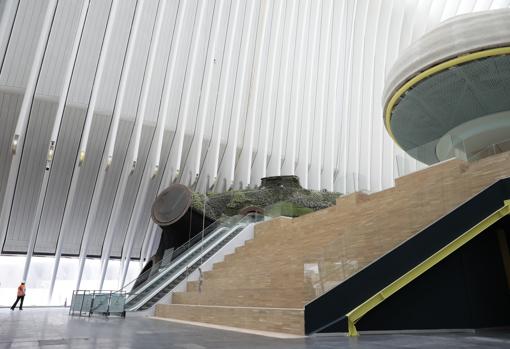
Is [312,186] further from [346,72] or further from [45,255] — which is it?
[45,255]

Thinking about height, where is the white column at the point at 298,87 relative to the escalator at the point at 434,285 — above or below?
above

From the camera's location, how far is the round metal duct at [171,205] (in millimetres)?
21953

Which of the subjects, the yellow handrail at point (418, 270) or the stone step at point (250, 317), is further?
the stone step at point (250, 317)

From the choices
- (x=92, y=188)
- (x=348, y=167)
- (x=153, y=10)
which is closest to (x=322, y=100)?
(x=348, y=167)

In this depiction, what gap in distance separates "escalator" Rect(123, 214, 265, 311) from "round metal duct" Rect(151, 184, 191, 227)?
4.46 metres

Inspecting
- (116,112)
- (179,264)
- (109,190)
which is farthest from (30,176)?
(179,264)

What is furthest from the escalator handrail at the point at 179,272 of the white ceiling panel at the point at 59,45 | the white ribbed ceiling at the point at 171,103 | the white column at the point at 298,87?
the white column at the point at 298,87

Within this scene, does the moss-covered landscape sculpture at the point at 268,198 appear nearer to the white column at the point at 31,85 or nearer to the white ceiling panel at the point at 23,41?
the white column at the point at 31,85

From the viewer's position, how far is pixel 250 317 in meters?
8.17

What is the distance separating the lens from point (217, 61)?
2967 centimetres

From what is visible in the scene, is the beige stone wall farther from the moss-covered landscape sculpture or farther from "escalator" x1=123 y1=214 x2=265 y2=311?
the moss-covered landscape sculpture

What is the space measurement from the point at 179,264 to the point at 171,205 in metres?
7.46

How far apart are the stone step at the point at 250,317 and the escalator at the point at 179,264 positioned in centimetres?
247

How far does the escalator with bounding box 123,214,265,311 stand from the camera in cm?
1362
